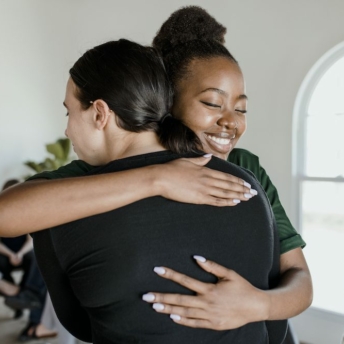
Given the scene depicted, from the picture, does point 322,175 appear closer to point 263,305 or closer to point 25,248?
point 25,248

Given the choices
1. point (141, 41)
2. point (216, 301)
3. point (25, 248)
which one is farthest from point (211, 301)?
point (141, 41)

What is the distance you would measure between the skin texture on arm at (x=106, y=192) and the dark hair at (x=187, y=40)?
0.51 metres

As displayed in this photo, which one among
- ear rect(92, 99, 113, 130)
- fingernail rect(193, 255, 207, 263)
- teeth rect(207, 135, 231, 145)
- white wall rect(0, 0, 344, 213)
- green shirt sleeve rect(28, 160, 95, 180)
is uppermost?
white wall rect(0, 0, 344, 213)

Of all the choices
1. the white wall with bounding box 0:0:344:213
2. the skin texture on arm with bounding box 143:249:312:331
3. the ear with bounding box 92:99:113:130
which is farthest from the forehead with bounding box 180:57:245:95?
the white wall with bounding box 0:0:344:213

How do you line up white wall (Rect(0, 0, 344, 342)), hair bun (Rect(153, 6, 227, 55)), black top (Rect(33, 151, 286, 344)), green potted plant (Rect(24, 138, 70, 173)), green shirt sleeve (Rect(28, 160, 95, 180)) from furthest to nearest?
green potted plant (Rect(24, 138, 70, 173)) < white wall (Rect(0, 0, 344, 342)) < hair bun (Rect(153, 6, 227, 55)) < green shirt sleeve (Rect(28, 160, 95, 180)) < black top (Rect(33, 151, 286, 344))

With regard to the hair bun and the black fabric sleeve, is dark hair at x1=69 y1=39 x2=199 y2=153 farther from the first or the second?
the hair bun

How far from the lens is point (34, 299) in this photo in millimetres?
5215

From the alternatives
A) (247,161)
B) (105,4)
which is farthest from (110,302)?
(105,4)

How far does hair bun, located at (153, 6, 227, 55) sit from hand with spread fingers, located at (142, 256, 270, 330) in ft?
2.54

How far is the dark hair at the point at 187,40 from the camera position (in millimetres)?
1487

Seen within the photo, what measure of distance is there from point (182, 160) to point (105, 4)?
244 inches

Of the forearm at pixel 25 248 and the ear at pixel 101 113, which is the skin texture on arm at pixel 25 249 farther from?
the ear at pixel 101 113

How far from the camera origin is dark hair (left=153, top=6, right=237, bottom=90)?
1487 millimetres

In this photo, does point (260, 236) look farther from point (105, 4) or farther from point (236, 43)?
point (105, 4)
